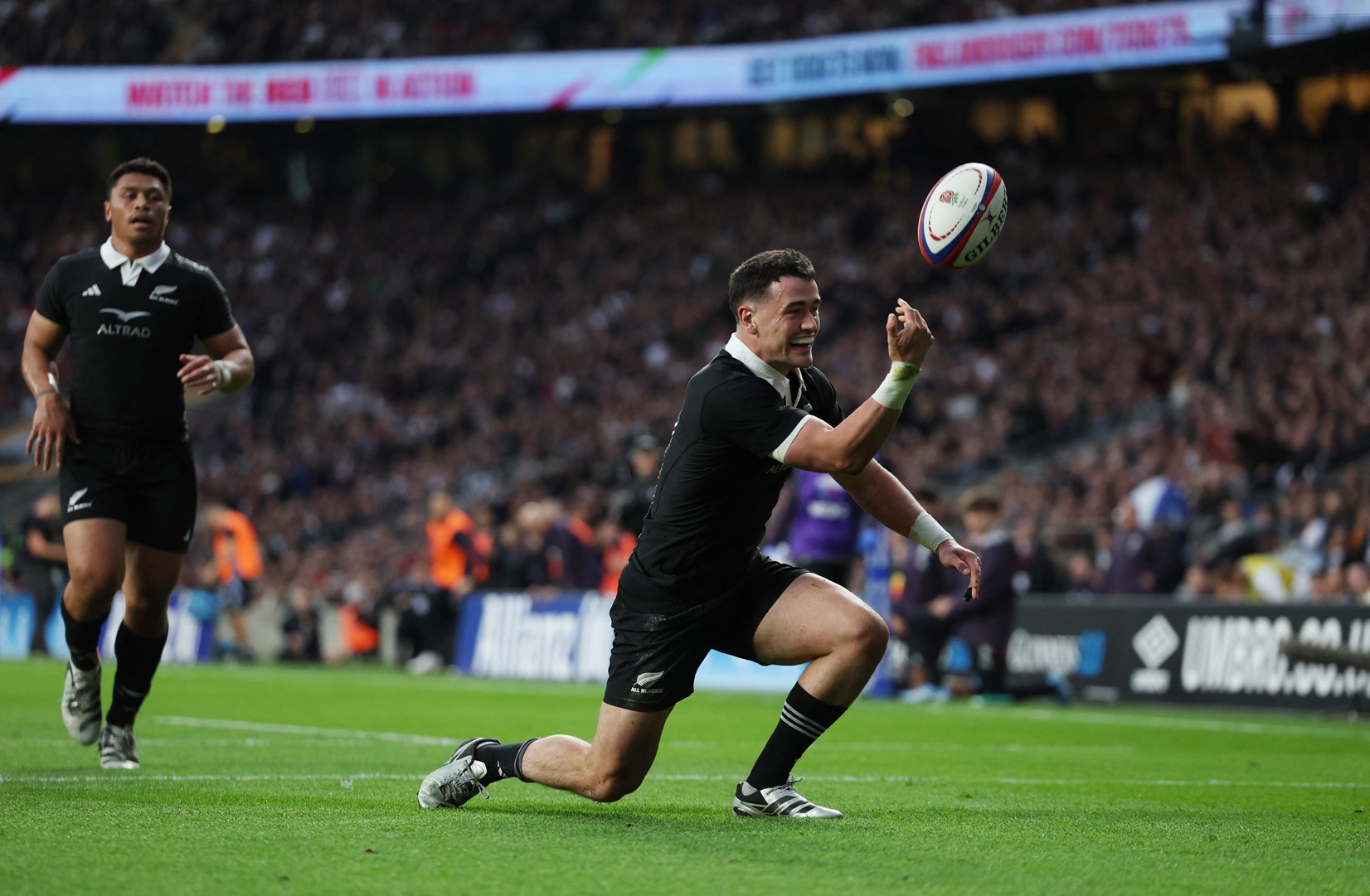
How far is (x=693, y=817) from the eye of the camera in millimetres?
6082

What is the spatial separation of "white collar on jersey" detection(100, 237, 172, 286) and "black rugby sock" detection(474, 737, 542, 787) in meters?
2.89

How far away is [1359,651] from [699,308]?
20.5 meters

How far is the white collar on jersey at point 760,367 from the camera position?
19.3 feet

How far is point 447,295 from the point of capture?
36875mm

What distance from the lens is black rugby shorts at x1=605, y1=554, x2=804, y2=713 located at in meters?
5.84

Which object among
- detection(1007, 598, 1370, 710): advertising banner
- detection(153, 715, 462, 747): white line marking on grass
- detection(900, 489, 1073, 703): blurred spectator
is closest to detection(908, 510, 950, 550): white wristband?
detection(153, 715, 462, 747): white line marking on grass

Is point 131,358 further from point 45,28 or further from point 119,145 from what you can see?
point 119,145

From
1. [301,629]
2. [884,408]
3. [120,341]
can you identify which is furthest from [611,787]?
[301,629]

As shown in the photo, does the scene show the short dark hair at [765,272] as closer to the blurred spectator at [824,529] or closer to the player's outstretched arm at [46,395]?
the player's outstretched arm at [46,395]

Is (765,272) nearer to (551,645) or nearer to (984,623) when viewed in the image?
(984,623)

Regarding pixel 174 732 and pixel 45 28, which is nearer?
pixel 174 732

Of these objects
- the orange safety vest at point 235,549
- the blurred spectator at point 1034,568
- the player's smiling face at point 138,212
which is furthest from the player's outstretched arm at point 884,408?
the orange safety vest at point 235,549

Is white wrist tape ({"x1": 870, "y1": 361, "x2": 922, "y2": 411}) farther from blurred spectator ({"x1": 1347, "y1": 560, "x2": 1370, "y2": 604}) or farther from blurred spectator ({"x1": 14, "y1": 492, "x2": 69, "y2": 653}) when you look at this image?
blurred spectator ({"x1": 14, "y1": 492, "x2": 69, "y2": 653})

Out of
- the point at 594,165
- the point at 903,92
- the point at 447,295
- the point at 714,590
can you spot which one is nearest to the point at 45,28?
the point at 447,295
